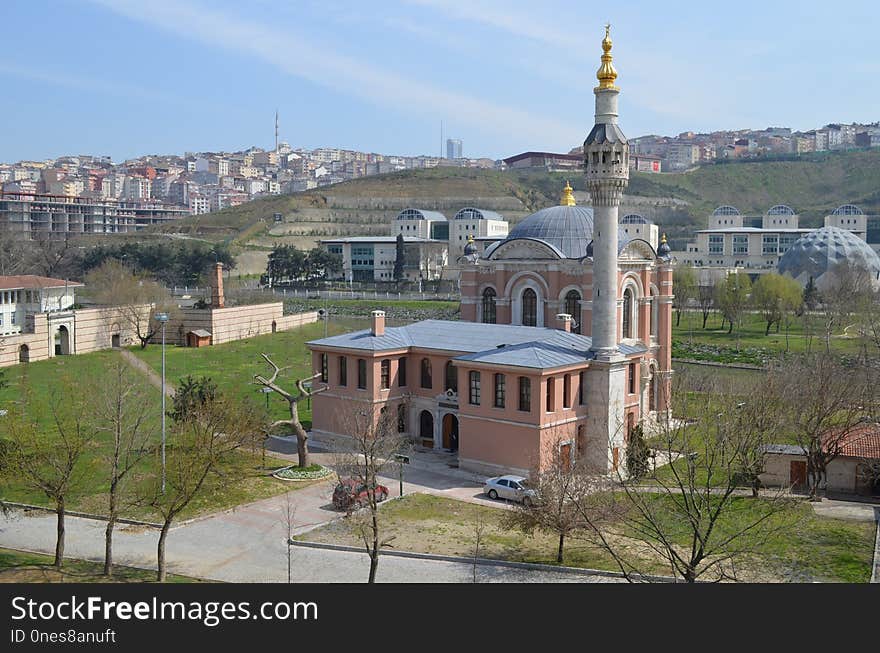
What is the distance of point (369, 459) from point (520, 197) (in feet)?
393

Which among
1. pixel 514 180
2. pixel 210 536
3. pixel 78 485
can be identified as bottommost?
pixel 210 536

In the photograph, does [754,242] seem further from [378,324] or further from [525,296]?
[378,324]

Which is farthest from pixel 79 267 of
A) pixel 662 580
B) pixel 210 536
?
pixel 662 580

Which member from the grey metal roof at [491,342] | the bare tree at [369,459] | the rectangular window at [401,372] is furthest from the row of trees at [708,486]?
the rectangular window at [401,372]

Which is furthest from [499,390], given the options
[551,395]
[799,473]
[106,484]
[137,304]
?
[137,304]

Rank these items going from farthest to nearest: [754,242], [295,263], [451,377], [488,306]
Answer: [754,242] → [295,263] → [488,306] → [451,377]

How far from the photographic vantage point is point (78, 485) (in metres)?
20.6

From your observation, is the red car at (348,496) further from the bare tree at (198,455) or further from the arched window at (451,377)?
the arched window at (451,377)

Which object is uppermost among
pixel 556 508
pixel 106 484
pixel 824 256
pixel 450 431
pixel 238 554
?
pixel 824 256

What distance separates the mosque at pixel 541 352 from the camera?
28.4 meters

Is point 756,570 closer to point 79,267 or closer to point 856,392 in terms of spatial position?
point 856,392

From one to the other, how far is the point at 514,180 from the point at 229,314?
97.0 meters

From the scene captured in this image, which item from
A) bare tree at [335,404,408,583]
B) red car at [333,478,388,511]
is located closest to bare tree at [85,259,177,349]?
bare tree at [335,404,408,583]

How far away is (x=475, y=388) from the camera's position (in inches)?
1168
